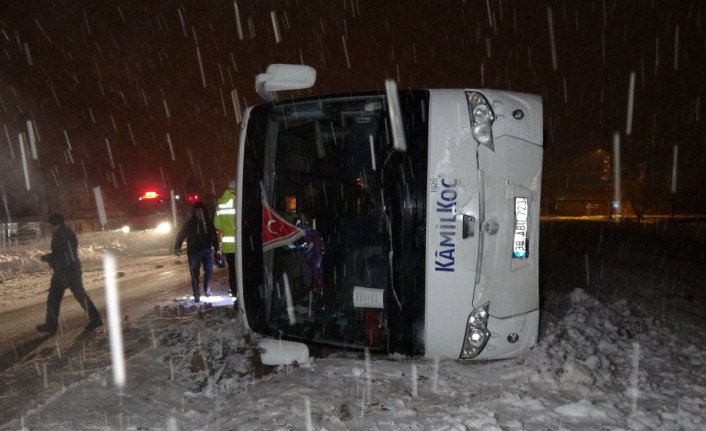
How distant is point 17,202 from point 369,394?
32157 mm

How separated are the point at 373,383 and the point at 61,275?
537 cm

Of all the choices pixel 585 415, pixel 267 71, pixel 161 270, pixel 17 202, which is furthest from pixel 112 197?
pixel 585 415

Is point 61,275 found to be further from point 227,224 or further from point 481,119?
point 481,119

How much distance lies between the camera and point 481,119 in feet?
13.0

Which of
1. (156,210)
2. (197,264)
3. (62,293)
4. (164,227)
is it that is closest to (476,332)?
(197,264)

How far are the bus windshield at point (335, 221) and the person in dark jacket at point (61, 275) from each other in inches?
138

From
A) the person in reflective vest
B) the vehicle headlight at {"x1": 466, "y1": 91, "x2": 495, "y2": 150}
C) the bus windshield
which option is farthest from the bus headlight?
the person in reflective vest

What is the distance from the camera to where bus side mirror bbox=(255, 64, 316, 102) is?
4379mm

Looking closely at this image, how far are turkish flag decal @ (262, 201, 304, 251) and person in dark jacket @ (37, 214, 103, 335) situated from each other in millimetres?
3712

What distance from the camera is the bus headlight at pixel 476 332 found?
3.90m

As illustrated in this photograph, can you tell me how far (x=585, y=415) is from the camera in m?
3.31

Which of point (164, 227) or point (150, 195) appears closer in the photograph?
point (164, 227)

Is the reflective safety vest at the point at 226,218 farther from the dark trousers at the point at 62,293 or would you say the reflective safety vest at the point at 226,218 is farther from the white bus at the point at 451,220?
the white bus at the point at 451,220

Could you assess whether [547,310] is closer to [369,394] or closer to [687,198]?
[369,394]
